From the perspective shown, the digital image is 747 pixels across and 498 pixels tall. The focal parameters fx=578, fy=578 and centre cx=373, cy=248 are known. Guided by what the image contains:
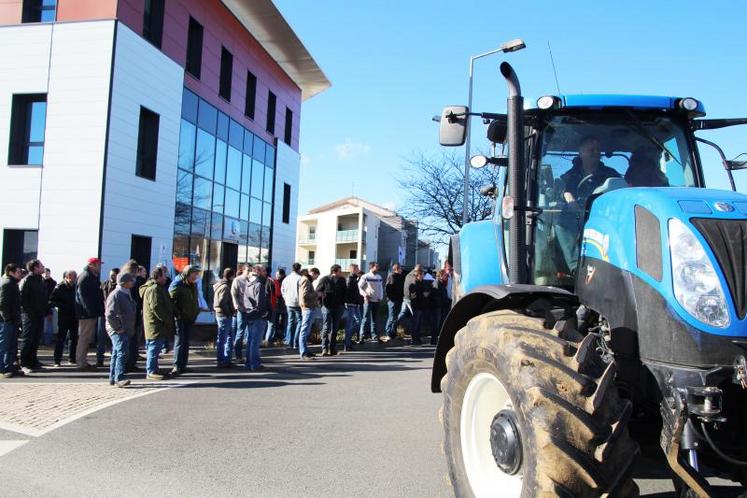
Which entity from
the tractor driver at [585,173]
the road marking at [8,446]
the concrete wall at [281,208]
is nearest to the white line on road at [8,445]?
the road marking at [8,446]

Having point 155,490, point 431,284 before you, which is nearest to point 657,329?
point 155,490

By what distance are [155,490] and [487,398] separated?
2639 millimetres

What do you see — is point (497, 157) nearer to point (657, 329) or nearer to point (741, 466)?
point (657, 329)

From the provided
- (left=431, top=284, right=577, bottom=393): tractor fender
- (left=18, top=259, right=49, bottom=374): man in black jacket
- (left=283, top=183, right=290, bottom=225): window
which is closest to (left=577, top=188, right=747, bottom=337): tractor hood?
(left=431, top=284, right=577, bottom=393): tractor fender

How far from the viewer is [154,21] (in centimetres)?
1598

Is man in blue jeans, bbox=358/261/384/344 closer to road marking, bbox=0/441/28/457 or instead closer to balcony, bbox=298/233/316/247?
road marking, bbox=0/441/28/457

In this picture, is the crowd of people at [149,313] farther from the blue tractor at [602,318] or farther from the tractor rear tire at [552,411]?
the tractor rear tire at [552,411]

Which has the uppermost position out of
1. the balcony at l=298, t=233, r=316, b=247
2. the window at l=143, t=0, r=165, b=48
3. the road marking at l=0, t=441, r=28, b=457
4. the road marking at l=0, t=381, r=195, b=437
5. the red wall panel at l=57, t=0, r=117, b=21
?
the window at l=143, t=0, r=165, b=48

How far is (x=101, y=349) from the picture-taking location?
998 cm

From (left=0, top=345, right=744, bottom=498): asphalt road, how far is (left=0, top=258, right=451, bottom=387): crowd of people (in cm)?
67

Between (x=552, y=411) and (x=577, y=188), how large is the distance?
203cm

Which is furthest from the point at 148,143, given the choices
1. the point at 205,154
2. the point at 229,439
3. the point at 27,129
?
the point at 229,439

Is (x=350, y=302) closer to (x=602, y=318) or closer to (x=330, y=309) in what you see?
(x=330, y=309)

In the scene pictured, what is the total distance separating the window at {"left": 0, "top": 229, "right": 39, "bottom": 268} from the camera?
14.0 metres
